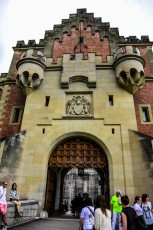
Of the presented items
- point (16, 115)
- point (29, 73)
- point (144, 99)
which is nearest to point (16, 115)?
point (16, 115)

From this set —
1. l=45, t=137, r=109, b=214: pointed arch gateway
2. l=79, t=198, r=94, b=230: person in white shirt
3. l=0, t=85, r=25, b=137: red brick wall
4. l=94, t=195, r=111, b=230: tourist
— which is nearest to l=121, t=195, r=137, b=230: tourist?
l=94, t=195, r=111, b=230: tourist

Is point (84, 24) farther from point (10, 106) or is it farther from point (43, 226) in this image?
point (43, 226)

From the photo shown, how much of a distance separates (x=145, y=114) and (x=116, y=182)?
526 centimetres

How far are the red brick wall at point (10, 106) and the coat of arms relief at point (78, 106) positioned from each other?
372 cm

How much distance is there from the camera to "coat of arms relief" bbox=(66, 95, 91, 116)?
11.5m

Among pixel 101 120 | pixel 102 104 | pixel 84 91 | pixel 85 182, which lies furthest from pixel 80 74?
pixel 85 182

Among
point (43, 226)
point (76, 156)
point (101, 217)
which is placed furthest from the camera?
point (76, 156)

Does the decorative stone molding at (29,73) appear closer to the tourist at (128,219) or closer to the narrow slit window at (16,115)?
the narrow slit window at (16,115)

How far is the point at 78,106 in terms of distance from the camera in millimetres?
11820

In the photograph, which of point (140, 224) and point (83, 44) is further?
point (83, 44)

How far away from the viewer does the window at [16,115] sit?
1298 cm

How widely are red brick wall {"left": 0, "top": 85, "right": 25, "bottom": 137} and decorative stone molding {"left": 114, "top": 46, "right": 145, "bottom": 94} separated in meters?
7.04

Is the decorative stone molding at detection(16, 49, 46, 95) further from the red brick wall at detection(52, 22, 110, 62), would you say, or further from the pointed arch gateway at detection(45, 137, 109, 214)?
the pointed arch gateway at detection(45, 137, 109, 214)

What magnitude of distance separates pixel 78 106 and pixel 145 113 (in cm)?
452
